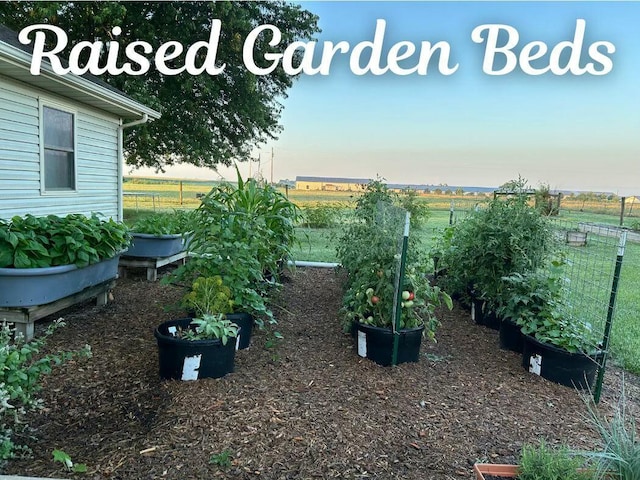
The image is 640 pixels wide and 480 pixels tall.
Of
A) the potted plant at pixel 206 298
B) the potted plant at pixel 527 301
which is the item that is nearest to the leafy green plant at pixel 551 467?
the potted plant at pixel 527 301

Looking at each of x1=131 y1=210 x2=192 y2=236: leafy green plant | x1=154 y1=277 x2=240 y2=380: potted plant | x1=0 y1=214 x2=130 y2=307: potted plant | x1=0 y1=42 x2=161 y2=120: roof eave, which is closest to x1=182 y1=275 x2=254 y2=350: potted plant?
x1=154 y1=277 x2=240 y2=380: potted plant

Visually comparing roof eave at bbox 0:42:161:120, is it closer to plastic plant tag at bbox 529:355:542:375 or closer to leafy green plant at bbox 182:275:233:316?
leafy green plant at bbox 182:275:233:316

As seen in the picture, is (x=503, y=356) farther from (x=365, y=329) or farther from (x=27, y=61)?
(x=27, y=61)

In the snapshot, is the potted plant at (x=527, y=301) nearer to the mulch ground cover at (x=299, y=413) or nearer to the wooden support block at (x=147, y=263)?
the mulch ground cover at (x=299, y=413)

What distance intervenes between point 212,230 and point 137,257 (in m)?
2.64

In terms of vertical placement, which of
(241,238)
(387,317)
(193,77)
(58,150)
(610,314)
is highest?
(193,77)

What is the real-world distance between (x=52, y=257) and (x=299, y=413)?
8.03 feet

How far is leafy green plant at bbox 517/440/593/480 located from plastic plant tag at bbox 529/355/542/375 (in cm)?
125

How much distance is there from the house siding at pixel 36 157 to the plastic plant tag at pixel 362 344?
3807 millimetres

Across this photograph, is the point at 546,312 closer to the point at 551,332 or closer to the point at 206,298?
the point at 551,332

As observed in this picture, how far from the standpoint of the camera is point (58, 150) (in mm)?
5027

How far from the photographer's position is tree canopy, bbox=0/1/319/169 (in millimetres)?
9445

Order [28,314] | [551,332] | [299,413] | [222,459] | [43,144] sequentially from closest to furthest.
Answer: [222,459]
[299,413]
[551,332]
[28,314]
[43,144]

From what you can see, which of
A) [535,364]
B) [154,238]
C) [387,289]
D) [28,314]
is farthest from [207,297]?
[154,238]
